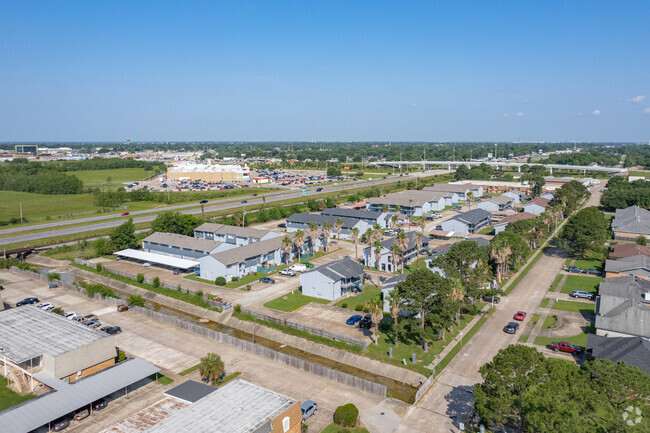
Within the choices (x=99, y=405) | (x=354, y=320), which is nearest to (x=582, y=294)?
(x=354, y=320)

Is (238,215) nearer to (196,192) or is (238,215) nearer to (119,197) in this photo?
(119,197)

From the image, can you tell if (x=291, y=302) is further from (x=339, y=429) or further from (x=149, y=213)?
(x=149, y=213)

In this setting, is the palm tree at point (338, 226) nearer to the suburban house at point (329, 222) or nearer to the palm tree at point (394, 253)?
the suburban house at point (329, 222)

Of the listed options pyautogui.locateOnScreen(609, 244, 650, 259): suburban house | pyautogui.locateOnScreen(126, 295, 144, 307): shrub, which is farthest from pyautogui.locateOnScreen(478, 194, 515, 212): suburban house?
pyautogui.locateOnScreen(126, 295, 144, 307): shrub

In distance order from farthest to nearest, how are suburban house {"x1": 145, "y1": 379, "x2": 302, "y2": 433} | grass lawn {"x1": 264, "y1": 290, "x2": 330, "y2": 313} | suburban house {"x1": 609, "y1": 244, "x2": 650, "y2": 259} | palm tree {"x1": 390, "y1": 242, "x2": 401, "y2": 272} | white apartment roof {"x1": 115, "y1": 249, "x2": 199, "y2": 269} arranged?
1. white apartment roof {"x1": 115, "y1": 249, "x2": 199, "y2": 269}
2. suburban house {"x1": 609, "y1": 244, "x2": 650, "y2": 259}
3. palm tree {"x1": 390, "y1": 242, "x2": 401, "y2": 272}
4. grass lawn {"x1": 264, "y1": 290, "x2": 330, "y2": 313}
5. suburban house {"x1": 145, "y1": 379, "x2": 302, "y2": 433}

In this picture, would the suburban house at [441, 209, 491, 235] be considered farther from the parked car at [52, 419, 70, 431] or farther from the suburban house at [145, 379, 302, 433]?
the parked car at [52, 419, 70, 431]

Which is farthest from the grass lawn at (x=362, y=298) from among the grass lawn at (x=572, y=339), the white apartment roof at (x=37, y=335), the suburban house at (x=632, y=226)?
the suburban house at (x=632, y=226)
